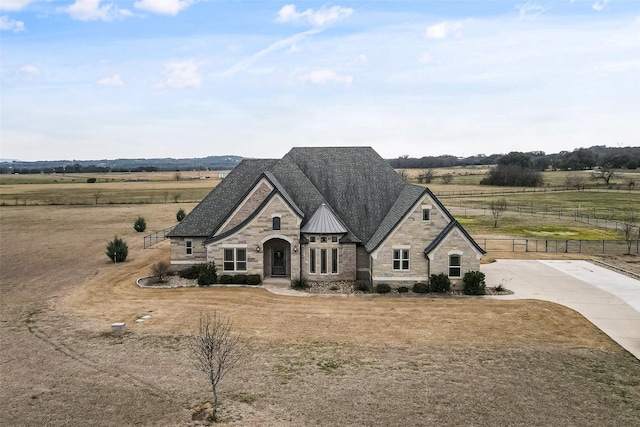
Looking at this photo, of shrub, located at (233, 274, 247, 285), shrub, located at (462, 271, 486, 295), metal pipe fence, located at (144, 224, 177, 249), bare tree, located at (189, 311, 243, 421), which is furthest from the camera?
metal pipe fence, located at (144, 224, 177, 249)

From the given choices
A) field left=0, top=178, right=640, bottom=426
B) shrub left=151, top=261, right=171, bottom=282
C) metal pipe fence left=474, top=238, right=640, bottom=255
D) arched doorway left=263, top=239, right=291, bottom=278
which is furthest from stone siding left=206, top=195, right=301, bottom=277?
metal pipe fence left=474, top=238, right=640, bottom=255

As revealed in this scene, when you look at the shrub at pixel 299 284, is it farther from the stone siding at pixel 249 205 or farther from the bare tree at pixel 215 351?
the bare tree at pixel 215 351

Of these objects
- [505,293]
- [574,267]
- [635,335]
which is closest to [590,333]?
[635,335]

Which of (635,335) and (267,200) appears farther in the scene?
(267,200)

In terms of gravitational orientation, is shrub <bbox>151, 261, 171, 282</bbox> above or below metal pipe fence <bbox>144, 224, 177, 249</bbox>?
below

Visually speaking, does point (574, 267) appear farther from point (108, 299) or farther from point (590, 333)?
point (108, 299)

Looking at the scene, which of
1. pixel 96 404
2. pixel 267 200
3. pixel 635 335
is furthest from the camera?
pixel 267 200

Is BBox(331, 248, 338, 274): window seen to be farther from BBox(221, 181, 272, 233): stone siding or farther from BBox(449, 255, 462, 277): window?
BBox(449, 255, 462, 277): window
